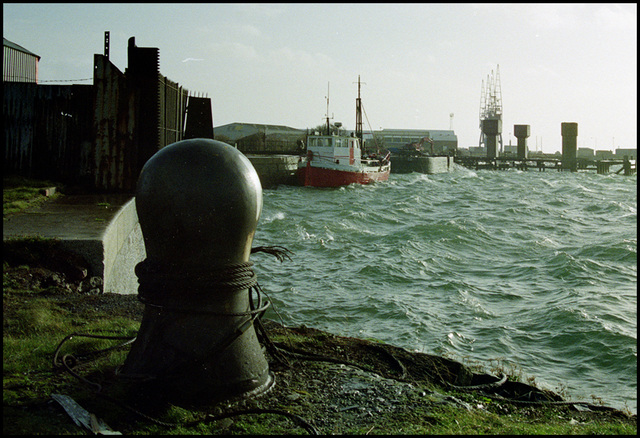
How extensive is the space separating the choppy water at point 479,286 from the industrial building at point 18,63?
14014mm

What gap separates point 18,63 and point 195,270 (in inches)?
1237

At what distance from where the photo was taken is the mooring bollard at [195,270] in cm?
390

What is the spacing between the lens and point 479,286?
1327 centimetres

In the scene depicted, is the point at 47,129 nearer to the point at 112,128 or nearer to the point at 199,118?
the point at 112,128

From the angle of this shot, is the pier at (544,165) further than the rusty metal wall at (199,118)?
Yes

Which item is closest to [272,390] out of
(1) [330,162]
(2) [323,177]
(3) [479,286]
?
(3) [479,286]

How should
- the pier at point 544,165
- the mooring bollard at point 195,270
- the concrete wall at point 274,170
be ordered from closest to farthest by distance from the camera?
1. the mooring bollard at point 195,270
2. the concrete wall at point 274,170
3. the pier at point 544,165

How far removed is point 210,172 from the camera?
3.92 meters

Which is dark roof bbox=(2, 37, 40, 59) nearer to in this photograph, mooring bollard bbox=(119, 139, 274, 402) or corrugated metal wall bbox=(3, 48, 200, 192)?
corrugated metal wall bbox=(3, 48, 200, 192)

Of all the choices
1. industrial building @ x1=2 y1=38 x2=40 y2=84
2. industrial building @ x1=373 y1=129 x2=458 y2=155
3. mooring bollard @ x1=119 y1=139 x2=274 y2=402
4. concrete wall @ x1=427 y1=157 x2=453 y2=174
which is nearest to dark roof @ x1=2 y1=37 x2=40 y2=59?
industrial building @ x1=2 y1=38 x2=40 y2=84

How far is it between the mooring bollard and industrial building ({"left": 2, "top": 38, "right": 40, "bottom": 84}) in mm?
27355

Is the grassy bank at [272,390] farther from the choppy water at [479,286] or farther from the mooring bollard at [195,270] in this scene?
the choppy water at [479,286]

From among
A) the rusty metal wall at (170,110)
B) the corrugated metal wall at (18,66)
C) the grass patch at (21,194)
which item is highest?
the corrugated metal wall at (18,66)

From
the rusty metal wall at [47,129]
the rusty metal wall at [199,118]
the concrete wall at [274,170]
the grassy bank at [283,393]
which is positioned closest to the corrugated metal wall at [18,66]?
the concrete wall at [274,170]
